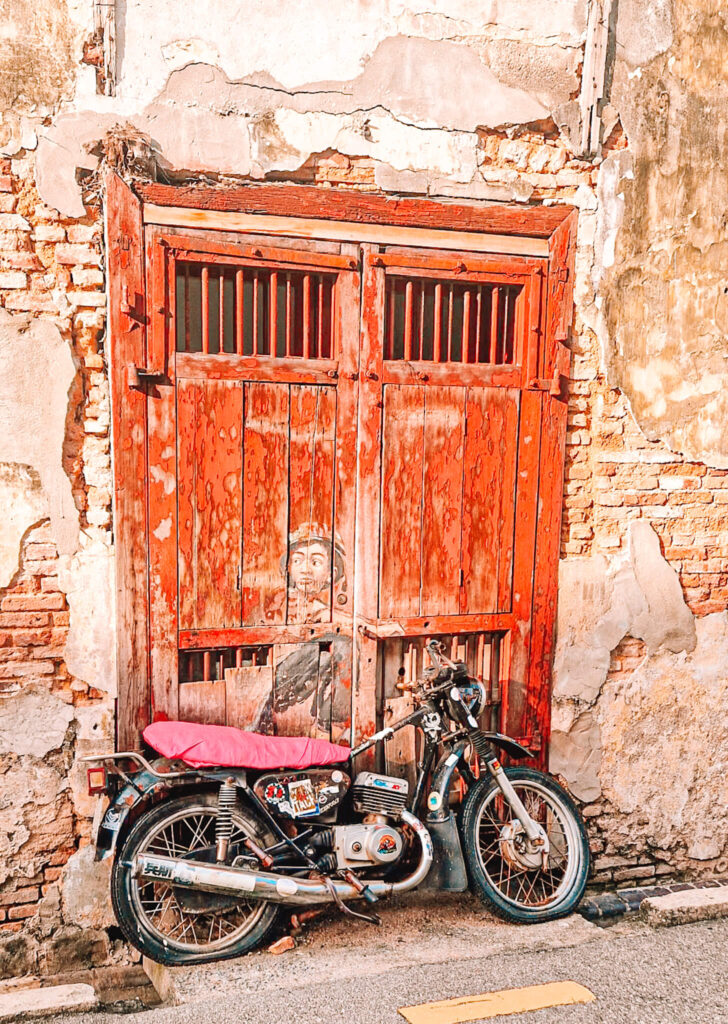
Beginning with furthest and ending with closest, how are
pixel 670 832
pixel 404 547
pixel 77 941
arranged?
pixel 670 832, pixel 404 547, pixel 77 941

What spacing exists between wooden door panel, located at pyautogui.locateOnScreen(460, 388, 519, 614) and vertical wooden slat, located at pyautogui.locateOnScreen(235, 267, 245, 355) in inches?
46.0

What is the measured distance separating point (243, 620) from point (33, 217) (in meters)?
2.03

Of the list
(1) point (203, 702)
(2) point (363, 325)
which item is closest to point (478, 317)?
(2) point (363, 325)

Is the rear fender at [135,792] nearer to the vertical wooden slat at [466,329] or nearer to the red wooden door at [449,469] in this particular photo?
the red wooden door at [449,469]

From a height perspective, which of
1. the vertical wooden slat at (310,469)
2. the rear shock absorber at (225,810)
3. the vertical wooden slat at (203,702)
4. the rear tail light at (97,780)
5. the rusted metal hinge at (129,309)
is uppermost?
the rusted metal hinge at (129,309)

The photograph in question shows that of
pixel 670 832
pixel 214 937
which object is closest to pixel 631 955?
pixel 670 832

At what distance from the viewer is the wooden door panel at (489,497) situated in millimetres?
4391

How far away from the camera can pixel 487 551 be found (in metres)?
4.46

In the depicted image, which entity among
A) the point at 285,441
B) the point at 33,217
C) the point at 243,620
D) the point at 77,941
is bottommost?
the point at 77,941

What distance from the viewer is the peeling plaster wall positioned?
3789 millimetres

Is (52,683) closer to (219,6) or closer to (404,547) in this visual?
(404,547)

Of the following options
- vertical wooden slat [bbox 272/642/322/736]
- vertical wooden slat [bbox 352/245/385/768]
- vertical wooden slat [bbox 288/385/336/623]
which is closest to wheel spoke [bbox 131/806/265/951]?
vertical wooden slat [bbox 272/642/322/736]

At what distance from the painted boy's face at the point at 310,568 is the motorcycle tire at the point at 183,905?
1.05 m

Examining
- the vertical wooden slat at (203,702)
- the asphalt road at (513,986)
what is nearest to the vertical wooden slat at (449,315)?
the vertical wooden slat at (203,702)
